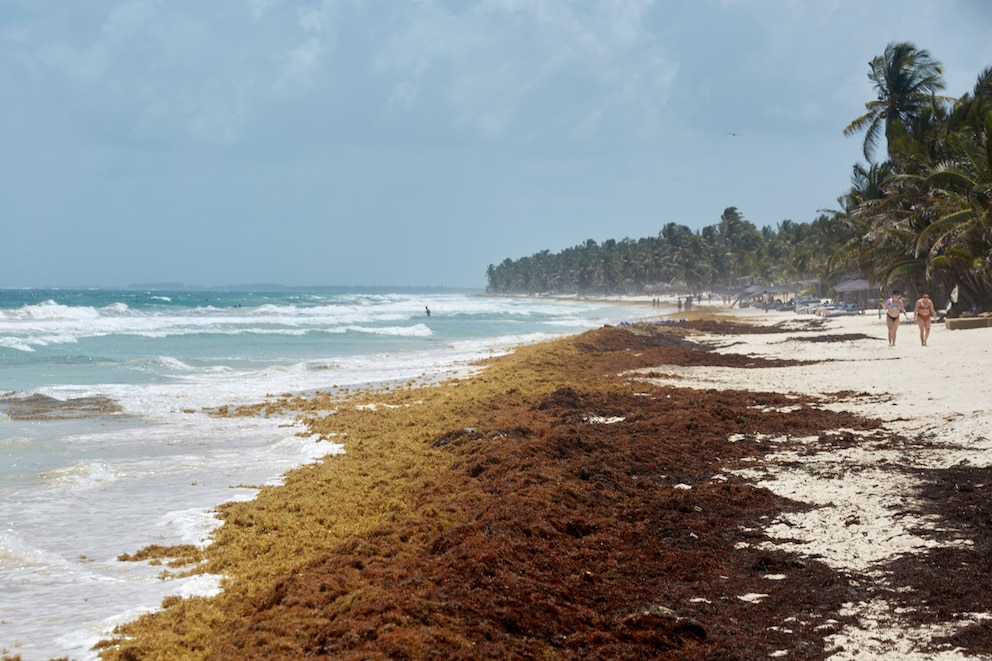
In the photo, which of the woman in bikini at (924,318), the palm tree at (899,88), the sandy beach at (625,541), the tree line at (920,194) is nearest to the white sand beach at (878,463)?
the sandy beach at (625,541)

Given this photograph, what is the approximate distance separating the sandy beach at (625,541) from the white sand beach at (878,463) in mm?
32

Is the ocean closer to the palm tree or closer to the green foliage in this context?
the palm tree

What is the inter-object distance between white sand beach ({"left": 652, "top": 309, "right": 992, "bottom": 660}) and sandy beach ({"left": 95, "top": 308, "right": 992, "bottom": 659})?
3 centimetres

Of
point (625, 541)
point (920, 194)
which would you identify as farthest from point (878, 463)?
point (920, 194)

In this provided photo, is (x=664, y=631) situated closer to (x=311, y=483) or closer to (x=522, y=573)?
(x=522, y=573)

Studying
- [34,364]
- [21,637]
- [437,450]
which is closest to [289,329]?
[34,364]

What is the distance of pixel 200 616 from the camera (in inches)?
221

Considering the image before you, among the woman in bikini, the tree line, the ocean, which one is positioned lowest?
the ocean

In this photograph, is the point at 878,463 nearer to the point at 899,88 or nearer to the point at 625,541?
the point at 625,541

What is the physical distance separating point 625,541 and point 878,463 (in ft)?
11.7

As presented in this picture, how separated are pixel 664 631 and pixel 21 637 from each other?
Answer: 14.0 ft

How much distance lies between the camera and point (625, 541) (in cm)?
662

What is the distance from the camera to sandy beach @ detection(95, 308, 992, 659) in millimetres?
4754

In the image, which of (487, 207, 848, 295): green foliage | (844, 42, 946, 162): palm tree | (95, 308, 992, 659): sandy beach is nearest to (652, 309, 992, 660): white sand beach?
(95, 308, 992, 659): sandy beach
